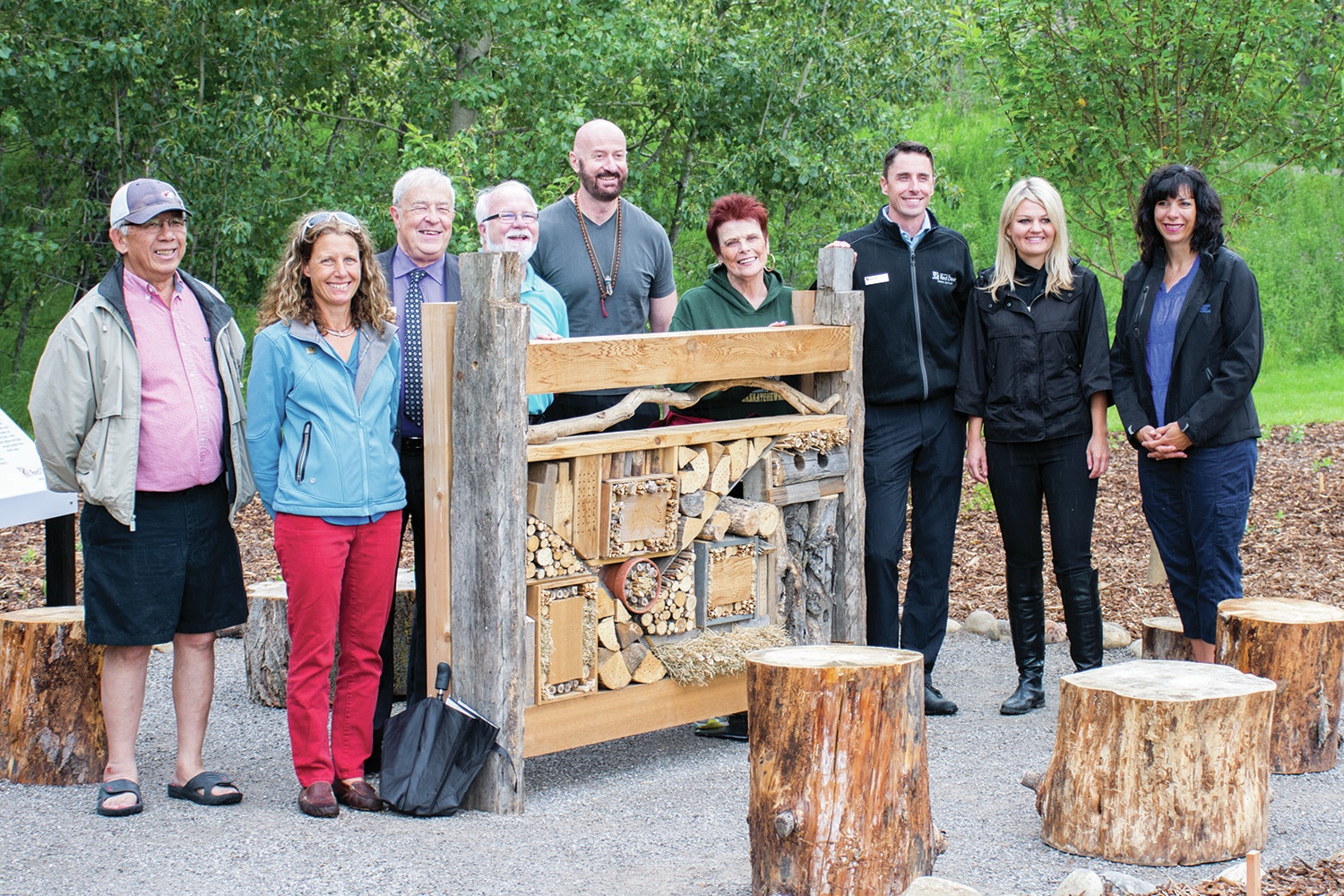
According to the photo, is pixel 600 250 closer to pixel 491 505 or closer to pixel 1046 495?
pixel 491 505

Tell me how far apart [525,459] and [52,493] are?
7.06 ft

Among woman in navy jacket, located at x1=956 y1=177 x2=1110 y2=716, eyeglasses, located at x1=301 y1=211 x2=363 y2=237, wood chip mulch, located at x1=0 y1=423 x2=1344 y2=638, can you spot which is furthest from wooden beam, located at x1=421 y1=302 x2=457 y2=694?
wood chip mulch, located at x1=0 y1=423 x2=1344 y2=638

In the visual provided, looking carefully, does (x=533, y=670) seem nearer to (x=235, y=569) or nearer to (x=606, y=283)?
(x=235, y=569)

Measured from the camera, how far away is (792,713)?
3.88m

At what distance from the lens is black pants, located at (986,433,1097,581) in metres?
5.71

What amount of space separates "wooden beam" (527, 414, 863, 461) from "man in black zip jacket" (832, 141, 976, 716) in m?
0.24

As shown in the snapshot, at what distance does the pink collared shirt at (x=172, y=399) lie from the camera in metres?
4.52

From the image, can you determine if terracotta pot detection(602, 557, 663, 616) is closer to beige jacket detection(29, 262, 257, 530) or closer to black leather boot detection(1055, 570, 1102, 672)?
beige jacket detection(29, 262, 257, 530)

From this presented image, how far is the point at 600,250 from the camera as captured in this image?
5594 mm

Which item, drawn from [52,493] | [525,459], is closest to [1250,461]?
[525,459]

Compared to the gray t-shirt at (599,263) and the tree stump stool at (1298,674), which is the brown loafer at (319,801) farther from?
the tree stump stool at (1298,674)

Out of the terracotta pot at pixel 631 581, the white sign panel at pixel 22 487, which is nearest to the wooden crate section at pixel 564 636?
the terracotta pot at pixel 631 581

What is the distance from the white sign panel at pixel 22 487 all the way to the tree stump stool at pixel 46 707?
0.51 metres

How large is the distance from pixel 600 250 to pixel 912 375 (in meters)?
1.43
